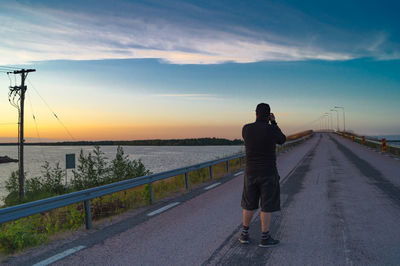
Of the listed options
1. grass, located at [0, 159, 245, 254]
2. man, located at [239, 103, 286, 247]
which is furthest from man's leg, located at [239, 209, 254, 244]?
grass, located at [0, 159, 245, 254]

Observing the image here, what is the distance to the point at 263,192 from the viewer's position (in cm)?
452

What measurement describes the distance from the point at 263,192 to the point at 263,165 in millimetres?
385

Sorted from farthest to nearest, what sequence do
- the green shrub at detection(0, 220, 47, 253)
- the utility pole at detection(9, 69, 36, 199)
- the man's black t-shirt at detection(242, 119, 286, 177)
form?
the utility pole at detection(9, 69, 36, 199) → the green shrub at detection(0, 220, 47, 253) → the man's black t-shirt at detection(242, 119, 286, 177)

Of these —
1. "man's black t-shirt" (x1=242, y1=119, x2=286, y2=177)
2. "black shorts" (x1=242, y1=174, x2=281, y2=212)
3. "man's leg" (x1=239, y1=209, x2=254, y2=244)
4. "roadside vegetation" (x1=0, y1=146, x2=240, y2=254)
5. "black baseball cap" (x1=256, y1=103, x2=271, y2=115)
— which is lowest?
"roadside vegetation" (x1=0, y1=146, x2=240, y2=254)

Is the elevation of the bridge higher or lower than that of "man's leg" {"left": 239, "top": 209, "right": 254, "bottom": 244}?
lower

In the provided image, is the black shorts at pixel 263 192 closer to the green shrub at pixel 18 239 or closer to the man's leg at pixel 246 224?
the man's leg at pixel 246 224

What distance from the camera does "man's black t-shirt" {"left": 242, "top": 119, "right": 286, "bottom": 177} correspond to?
4461 mm

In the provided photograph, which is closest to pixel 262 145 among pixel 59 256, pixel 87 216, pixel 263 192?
pixel 263 192

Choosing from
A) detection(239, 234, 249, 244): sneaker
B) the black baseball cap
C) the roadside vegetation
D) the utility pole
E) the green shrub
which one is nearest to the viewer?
the black baseball cap

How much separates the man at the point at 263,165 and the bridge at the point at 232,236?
58 cm

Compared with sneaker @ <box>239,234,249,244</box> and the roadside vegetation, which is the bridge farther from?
the roadside vegetation

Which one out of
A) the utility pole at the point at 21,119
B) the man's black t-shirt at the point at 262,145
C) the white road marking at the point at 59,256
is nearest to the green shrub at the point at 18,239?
the white road marking at the point at 59,256

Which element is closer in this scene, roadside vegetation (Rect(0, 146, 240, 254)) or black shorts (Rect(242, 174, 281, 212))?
black shorts (Rect(242, 174, 281, 212))

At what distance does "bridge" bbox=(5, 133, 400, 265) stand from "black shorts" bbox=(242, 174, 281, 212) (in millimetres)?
604
